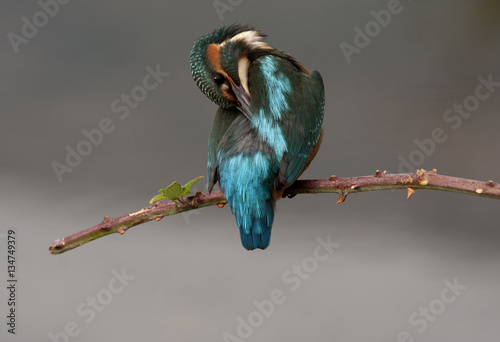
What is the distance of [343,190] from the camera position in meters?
0.66

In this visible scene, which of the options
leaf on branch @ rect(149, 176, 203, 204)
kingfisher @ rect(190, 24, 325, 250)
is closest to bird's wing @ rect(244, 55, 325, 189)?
kingfisher @ rect(190, 24, 325, 250)

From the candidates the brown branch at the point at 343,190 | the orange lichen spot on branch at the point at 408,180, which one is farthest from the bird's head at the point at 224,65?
the orange lichen spot on branch at the point at 408,180

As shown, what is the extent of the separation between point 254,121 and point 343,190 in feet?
0.73

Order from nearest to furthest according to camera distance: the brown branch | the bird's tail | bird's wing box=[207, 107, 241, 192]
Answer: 1. the brown branch
2. the bird's tail
3. bird's wing box=[207, 107, 241, 192]

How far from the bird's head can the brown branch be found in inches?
7.1

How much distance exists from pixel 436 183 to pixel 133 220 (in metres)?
0.37

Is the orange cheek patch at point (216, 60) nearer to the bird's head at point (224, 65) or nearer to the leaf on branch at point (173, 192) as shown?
the bird's head at point (224, 65)

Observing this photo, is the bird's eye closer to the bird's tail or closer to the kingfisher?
the kingfisher

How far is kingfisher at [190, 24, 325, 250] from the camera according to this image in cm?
78

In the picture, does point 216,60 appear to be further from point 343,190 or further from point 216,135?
point 343,190

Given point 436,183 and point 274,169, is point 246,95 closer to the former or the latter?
point 274,169

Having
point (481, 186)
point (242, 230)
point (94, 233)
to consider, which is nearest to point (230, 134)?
point (242, 230)

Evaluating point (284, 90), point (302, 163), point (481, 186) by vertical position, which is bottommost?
point (481, 186)

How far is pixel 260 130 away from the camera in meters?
0.82
